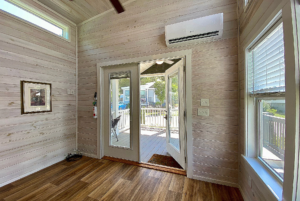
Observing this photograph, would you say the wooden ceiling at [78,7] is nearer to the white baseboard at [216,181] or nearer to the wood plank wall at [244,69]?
the wood plank wall at [244,69]

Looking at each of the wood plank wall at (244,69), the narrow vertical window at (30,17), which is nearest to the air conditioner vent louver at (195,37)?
the wood plank wall at (244,69)

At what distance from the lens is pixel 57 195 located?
1647mm

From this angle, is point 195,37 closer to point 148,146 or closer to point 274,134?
point 274,134

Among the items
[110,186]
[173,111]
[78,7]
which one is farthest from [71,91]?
[173,111]

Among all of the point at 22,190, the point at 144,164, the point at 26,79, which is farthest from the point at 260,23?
the point at 22,190

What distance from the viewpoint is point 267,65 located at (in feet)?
3.76

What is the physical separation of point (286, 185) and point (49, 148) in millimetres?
3468

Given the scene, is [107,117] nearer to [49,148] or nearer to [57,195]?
[49,148]

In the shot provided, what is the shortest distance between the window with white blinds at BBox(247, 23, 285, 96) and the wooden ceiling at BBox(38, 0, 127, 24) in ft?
8.39

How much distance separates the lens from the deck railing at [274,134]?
3.37ft

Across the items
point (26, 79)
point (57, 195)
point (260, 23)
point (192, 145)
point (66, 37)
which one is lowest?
point (57, 195)

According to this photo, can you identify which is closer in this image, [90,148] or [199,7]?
[199,7]

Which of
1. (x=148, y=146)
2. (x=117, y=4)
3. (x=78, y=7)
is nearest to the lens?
(x=117, y=4)

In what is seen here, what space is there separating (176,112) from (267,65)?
65.4 inches
